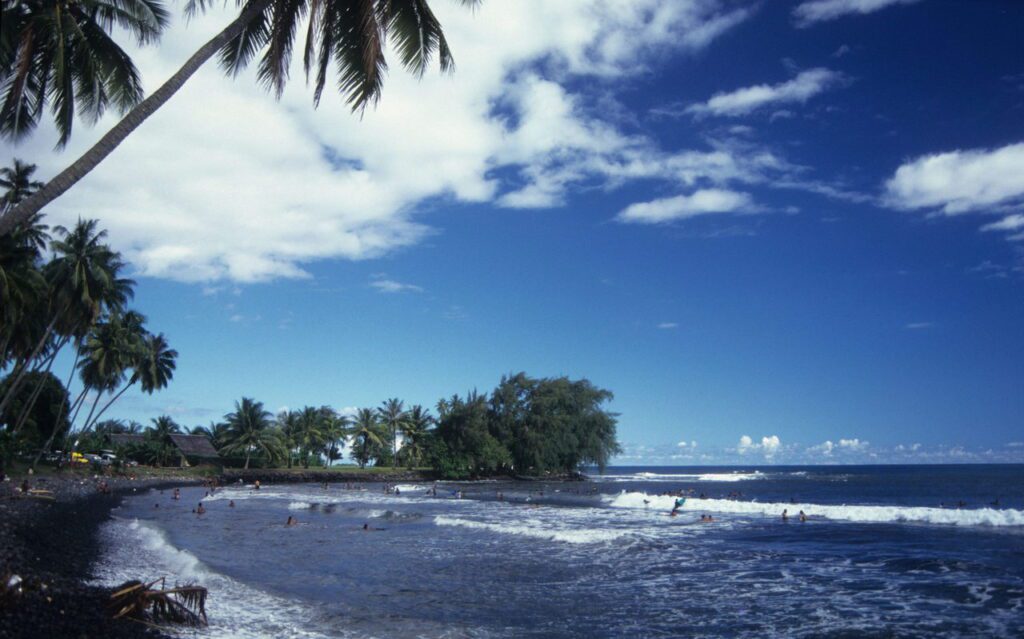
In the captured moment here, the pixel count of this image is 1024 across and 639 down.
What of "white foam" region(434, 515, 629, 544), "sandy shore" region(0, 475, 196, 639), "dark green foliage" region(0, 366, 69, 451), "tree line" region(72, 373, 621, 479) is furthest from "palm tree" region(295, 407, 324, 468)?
"white foam" region(434, 515, 629, 544)

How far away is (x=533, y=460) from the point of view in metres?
74.2

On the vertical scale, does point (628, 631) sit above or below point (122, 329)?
below

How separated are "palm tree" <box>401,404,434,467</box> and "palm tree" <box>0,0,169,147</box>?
79254mm

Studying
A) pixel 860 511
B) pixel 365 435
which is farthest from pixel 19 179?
pixel 365 435

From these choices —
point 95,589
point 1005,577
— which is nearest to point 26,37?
point 95,589

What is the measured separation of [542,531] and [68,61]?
23191 mm

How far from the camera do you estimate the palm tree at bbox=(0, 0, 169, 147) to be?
10391 millimetres

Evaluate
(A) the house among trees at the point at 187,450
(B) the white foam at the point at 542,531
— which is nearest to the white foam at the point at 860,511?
(B) the white foam at the point at 542,531

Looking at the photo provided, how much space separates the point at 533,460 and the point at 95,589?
64.1m

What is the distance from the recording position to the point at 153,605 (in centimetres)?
1089

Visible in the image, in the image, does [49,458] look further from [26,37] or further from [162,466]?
[26,37]

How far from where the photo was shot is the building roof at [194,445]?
73125 millimetres

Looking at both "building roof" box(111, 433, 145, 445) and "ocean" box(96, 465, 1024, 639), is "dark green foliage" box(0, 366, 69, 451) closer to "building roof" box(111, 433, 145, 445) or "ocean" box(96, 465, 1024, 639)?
"ocean" box(96, 465, 1024, 639)

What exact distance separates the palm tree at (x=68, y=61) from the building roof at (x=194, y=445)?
68.7 meters
